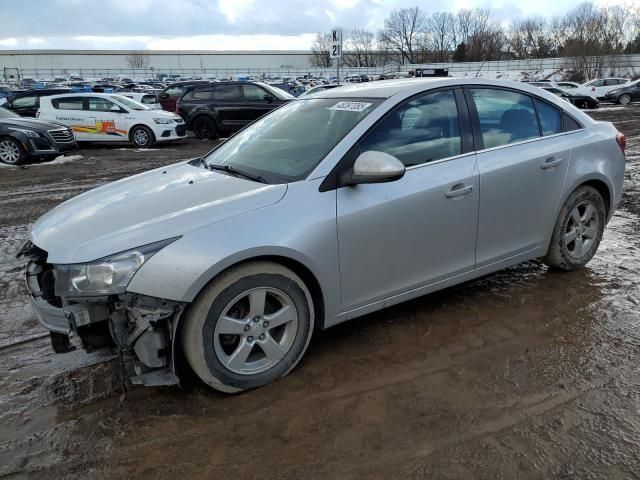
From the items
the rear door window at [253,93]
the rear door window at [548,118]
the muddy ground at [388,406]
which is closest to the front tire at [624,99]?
the rear door window at [253,93]

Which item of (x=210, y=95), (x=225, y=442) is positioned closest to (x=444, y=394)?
(x=225, y=442)

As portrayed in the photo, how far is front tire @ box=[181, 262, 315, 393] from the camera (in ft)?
9.06

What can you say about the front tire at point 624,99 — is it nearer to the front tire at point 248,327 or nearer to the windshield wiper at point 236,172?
the windshield wiper at point 236,172

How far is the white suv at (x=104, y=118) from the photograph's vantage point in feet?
49.2

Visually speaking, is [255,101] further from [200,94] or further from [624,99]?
[624,99]

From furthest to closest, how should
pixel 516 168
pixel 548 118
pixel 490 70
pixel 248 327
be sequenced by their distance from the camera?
pixel 490 70 → pixel 548 118 → pixel 516 168 → pixel 248 327

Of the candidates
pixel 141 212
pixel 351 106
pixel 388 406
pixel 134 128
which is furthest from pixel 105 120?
pixel 388 406

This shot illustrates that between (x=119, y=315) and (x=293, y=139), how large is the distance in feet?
5.47

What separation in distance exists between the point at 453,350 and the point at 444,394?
1.75ft

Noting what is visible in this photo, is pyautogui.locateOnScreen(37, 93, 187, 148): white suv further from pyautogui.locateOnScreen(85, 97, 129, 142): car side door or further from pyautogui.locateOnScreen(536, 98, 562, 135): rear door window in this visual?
pyautogui.locateOnScreen(536, 98, 562, 135): rear door window

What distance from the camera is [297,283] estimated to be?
9.87 ft

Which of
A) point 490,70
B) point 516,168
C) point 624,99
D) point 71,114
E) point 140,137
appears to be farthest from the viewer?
point 490,70

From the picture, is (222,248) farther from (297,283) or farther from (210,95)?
(210,95)

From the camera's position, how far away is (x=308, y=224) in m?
2.98
